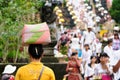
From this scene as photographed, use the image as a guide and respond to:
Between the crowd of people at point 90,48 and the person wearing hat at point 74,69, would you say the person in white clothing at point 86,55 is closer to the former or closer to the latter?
the crowd of people at point 90,48

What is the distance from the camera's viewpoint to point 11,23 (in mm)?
13945

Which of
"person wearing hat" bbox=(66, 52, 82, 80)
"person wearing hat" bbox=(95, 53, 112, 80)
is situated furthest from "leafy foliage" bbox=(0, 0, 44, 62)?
"person wearing hat" bbox=(95, 53, 112, 80)

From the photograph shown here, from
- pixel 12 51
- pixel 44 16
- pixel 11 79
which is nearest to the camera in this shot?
pixel 11 79

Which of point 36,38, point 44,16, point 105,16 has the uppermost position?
point 36,38

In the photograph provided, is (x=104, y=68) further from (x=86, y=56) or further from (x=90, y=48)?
(x=90, y=48)

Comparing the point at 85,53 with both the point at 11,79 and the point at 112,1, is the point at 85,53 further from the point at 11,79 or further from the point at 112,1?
the point at 112,1

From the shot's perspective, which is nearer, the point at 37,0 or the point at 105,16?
the point at 37,0

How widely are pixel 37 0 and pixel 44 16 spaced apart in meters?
7.10

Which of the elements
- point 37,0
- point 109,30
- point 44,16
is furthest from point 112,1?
point 37,0

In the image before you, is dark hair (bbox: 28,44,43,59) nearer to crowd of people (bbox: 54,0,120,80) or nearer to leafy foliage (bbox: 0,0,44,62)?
crowd of people (bbox: 54,0,120,80)

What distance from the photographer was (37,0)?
15.9m

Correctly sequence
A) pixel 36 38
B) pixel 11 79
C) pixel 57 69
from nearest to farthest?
1. pixel 36 38
2. pixel 11 79
3. pixel 57 69

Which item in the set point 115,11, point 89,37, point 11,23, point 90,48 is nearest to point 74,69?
point 11,23

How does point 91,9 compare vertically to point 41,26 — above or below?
below
